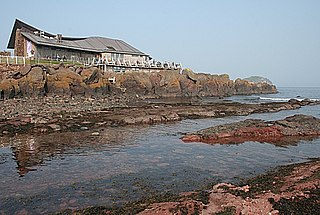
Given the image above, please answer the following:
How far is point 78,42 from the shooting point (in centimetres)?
7081

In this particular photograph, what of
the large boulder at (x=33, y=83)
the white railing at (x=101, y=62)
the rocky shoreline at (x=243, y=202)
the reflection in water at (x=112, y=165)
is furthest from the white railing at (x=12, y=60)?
the rocky shoreline at (x=243, y=202)

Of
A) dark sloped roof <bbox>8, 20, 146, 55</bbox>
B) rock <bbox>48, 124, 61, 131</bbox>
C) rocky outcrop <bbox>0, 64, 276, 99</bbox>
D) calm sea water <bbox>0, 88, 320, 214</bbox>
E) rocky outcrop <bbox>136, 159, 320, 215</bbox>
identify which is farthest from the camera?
dark sloped roof <bbox>8, 20, 146, 55</bbox>

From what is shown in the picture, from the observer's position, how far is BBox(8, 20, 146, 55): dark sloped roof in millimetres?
60000

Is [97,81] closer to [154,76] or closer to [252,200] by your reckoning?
[154,76]

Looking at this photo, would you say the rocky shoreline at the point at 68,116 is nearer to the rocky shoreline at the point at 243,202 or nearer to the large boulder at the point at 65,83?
the large boulder at the point at 65,83

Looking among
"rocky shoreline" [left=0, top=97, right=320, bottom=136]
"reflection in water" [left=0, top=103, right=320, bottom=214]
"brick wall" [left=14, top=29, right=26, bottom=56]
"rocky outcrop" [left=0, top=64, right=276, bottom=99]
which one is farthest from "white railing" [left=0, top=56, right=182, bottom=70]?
"reflection in water" [left=0, top=103, right=320, bottom=214]

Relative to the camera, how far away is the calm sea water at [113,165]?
36.8 feet

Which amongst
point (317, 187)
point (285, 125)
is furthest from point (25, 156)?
point (285, 125)

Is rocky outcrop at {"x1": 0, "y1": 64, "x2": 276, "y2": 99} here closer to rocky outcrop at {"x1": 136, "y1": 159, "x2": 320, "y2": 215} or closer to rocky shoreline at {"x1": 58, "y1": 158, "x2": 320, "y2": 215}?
rocky shoreline at {"x1": 58, "y1": 158, "x2": 320, "y2": 215}

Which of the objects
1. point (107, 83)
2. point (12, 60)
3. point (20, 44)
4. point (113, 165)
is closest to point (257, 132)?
point (113, 165)

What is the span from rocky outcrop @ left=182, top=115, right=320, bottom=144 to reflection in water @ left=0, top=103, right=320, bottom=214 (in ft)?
5.13

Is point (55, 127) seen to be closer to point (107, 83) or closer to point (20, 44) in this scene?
point (107, 83)

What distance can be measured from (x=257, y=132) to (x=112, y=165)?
1359cm

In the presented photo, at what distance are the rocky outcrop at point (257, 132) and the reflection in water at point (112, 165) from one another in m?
1.56
